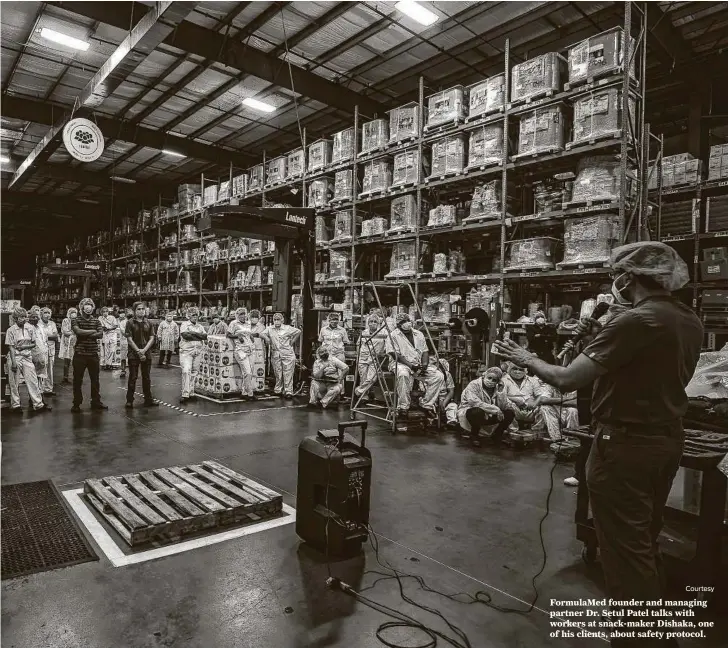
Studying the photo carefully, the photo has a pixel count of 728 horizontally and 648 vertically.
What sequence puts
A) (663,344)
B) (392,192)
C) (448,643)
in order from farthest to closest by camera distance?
(392,192)
(448,643)
(663,344)

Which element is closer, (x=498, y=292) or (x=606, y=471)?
(x=606, y=471)

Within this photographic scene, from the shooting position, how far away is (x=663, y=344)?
7.84 ft

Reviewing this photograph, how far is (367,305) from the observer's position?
44.1ft

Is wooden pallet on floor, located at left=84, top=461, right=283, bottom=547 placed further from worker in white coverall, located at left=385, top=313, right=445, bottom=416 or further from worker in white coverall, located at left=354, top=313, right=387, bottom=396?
worker in white coverall, located at left=354, top=313, right=387, bottom=396

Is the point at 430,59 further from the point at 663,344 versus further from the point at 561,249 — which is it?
the point at 663,344

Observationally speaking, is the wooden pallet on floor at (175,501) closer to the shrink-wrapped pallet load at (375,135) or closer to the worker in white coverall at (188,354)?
the worker in white coverall at (188,354)

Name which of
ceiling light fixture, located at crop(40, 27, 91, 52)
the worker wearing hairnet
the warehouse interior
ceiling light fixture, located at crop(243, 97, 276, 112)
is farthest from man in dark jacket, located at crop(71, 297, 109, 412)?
the worker wearing hairnet

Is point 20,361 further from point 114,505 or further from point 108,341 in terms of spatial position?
point 108,341

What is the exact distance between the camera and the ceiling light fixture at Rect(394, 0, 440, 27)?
905cm

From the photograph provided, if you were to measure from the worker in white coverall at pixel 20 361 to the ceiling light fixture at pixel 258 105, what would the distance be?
27.6ft

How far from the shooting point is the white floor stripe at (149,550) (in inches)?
150

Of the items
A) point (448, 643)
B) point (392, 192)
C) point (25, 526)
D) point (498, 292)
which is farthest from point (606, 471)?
point (392, 192)

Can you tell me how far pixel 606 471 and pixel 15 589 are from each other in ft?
12.4

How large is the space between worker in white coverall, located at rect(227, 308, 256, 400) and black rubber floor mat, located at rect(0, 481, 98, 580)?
238 inches
